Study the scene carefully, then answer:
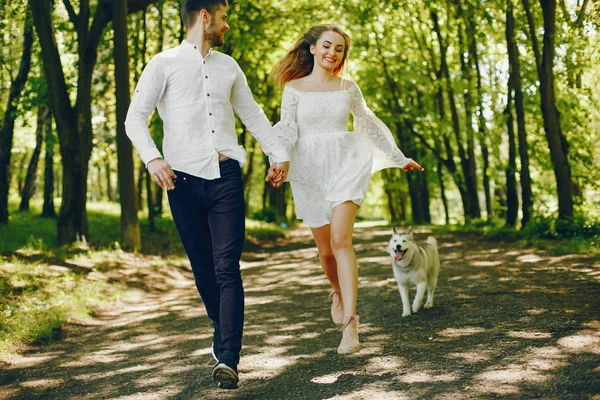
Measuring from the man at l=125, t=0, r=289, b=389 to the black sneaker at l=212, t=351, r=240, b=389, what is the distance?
0.06 m

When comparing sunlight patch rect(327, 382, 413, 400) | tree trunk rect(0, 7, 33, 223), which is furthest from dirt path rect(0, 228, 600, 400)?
tree trunk rect(0, 7, 33, 223)

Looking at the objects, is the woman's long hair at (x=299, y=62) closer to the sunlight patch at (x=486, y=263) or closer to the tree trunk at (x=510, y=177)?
the sunlight patch at (x=486, y=263)

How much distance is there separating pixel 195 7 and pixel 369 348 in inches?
123

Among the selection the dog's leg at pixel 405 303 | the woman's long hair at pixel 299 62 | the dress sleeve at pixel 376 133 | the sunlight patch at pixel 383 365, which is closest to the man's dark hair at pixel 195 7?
the woman's long hair at pixel 299 62

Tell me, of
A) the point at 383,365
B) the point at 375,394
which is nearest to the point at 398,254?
the point at 383,365

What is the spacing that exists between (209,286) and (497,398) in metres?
1.99

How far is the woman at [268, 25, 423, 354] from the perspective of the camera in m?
5.66

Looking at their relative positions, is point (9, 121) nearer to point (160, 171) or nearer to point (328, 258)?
point (328, 258)

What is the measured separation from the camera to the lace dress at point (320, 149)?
5820 mm

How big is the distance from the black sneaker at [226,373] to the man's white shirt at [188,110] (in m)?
1.14

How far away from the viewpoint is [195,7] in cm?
472

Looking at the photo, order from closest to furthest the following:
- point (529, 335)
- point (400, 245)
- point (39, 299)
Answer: point (529, 335), point (400, 245), point (39, 299)

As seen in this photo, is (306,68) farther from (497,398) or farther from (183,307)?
(183,307)

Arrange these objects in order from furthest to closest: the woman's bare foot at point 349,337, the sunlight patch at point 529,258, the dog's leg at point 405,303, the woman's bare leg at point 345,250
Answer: the sunlight patch at point 529,258
the dog's leg at point 405,303
the woman's bare leg at point 345,250
the woman's bare foot at point 349,337
